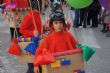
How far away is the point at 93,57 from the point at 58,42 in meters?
3.55

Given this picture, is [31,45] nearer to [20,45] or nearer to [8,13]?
[20,45]

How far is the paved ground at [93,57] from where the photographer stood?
7.47 meters

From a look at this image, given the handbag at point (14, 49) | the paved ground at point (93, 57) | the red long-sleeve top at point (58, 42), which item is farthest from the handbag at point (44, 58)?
the paved ground at point (93, 57)

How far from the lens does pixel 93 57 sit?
27.6 ft

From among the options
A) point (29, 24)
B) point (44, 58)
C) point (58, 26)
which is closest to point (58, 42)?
point (58, 26)

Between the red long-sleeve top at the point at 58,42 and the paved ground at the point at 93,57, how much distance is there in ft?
7.83

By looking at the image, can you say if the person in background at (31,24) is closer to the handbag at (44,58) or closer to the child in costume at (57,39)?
the child in costume at (57,39)

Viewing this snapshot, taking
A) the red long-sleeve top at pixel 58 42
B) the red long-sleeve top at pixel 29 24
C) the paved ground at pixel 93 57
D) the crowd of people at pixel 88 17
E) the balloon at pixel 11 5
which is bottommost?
the paved ground at pixel 93 57

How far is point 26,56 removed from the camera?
5.83 meters

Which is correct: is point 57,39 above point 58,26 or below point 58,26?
below

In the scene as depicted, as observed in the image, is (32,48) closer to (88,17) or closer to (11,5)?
(11,5)

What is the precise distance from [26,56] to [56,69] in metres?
1.21

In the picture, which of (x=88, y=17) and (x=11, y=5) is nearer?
(x=11, y=5)

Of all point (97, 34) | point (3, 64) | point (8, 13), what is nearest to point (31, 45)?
point (3, 64)
